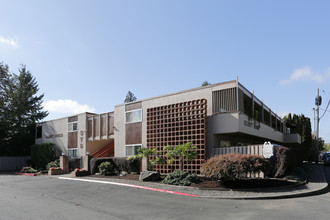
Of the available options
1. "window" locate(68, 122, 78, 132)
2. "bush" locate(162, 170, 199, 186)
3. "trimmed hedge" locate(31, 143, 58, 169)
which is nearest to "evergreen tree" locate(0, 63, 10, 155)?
"trimmed hedge" locate(31, 143, 58, 169)

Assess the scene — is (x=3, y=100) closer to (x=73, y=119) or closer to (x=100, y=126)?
(x=73, y=119)

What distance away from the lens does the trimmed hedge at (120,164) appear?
18.0m

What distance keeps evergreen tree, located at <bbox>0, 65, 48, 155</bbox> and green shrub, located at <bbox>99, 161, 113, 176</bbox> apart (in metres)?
18.3

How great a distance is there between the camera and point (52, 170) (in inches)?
830

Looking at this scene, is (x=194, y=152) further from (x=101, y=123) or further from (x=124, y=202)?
(x=101, y=123)

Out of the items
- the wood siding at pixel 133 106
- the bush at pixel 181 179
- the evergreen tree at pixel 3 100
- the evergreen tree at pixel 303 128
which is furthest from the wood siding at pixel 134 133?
the evergreen tree at pixel 303 128

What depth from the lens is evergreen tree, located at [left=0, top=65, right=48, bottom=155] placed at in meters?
31.7

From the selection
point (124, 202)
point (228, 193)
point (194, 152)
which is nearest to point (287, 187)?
point (228, 193)

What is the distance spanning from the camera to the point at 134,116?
2000 cm

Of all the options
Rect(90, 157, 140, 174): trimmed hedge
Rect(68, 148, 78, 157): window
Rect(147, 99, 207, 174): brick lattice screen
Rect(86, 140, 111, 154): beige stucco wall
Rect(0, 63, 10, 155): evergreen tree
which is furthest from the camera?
Rect(0, 63, 10, 155): evergreen tree

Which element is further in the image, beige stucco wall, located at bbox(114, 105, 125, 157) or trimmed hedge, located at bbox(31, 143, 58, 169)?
trimmed hedge, located at bbox(31, 143, 58, 169)

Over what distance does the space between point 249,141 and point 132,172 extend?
986 centimetres

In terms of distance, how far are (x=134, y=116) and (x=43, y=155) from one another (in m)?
12.7

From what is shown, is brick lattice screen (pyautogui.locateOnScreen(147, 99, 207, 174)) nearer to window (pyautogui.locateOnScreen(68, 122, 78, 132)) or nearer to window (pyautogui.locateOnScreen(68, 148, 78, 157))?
window (pyautogui.locateOnScreen(68, 148, 78, 157))
